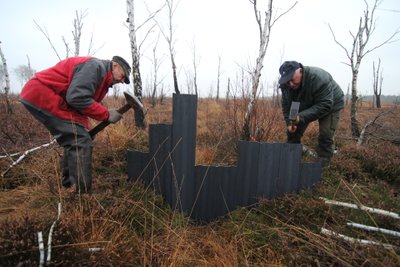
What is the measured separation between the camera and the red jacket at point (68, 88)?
7.43 ft

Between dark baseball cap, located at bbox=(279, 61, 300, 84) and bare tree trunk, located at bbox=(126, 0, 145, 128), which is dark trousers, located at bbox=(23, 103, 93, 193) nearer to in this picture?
dark baseball cap, located at bbox=(279, 61, 300, 84)

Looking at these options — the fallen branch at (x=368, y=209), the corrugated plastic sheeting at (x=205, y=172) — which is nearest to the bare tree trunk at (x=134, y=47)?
the corrugated plastic sheeting at (x=205, y=172)

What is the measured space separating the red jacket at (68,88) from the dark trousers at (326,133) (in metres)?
2.86

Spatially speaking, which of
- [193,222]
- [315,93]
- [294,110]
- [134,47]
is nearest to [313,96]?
[315,93]

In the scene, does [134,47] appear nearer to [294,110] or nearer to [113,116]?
[113,116]

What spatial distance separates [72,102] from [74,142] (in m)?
0.41

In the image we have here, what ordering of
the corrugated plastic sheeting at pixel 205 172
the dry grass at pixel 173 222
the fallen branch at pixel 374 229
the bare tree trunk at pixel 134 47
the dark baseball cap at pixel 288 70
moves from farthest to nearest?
1. the bare tree trunk at pixel 134 47
2. the dark baseball cap at pixel 288 70
3. the corrugated plastic sheeting at pixel 205 172
4. the fallen branch at pixel 374 229
5. the dry grass at pixel 173 222

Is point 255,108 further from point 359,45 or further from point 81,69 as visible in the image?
point 359,45

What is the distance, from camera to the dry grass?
1.68 metres

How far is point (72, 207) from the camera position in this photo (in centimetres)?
212

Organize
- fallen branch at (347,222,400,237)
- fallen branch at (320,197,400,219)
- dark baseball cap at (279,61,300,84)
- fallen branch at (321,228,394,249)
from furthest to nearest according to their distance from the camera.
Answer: dark baseball cap at (279,61,300,84)
fallen branch at (320,197,400,219)
fallen branch at (347,222,400,237)
fallen branch at (321,228,394,249)

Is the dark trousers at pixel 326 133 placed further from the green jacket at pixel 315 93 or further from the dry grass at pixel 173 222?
the dry grass at pixel 173 222

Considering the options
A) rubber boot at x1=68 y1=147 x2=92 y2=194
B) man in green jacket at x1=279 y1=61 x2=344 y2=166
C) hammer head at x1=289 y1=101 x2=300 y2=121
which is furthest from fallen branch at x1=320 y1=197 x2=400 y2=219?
rubber boot at x1=68 y1=147 x2=92 y2=194

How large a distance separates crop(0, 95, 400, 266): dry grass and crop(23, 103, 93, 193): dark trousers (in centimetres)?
19
